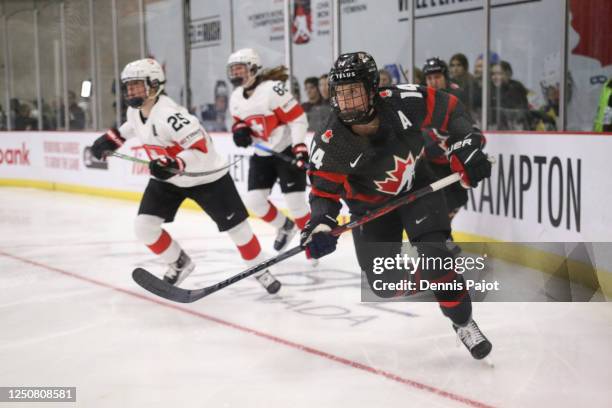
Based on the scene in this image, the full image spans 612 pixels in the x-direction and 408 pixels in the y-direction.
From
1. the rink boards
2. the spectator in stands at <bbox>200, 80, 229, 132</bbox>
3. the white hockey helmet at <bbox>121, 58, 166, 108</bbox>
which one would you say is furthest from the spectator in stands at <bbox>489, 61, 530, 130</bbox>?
the spectator in stands at <bbox>200, 80, 229, 132</bbox>

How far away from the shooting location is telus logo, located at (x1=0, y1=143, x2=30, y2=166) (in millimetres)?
10352

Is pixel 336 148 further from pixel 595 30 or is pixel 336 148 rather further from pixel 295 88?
pixel 295 88

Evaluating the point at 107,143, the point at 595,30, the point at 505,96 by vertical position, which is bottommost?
the point at 107,143

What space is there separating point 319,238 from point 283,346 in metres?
0.63

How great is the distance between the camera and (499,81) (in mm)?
5438

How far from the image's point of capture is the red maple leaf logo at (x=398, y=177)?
263cm

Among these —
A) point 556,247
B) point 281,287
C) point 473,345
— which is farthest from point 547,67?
point 473,345

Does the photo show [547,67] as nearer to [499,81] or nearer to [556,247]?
[499,81]

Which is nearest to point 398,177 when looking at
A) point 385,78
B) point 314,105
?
point 385,78

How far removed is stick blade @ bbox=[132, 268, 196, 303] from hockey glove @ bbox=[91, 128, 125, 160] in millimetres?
1062

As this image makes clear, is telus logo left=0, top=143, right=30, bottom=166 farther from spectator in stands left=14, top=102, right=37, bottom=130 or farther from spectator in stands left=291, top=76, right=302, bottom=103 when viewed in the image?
spectator in stands left=291, top=76, right=302, bottom=103

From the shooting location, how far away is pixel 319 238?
8.43 ft

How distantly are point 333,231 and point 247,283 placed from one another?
172 cm

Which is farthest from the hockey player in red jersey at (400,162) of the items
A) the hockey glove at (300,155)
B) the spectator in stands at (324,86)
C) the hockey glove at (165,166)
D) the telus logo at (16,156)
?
the telus logo at (16,156)
